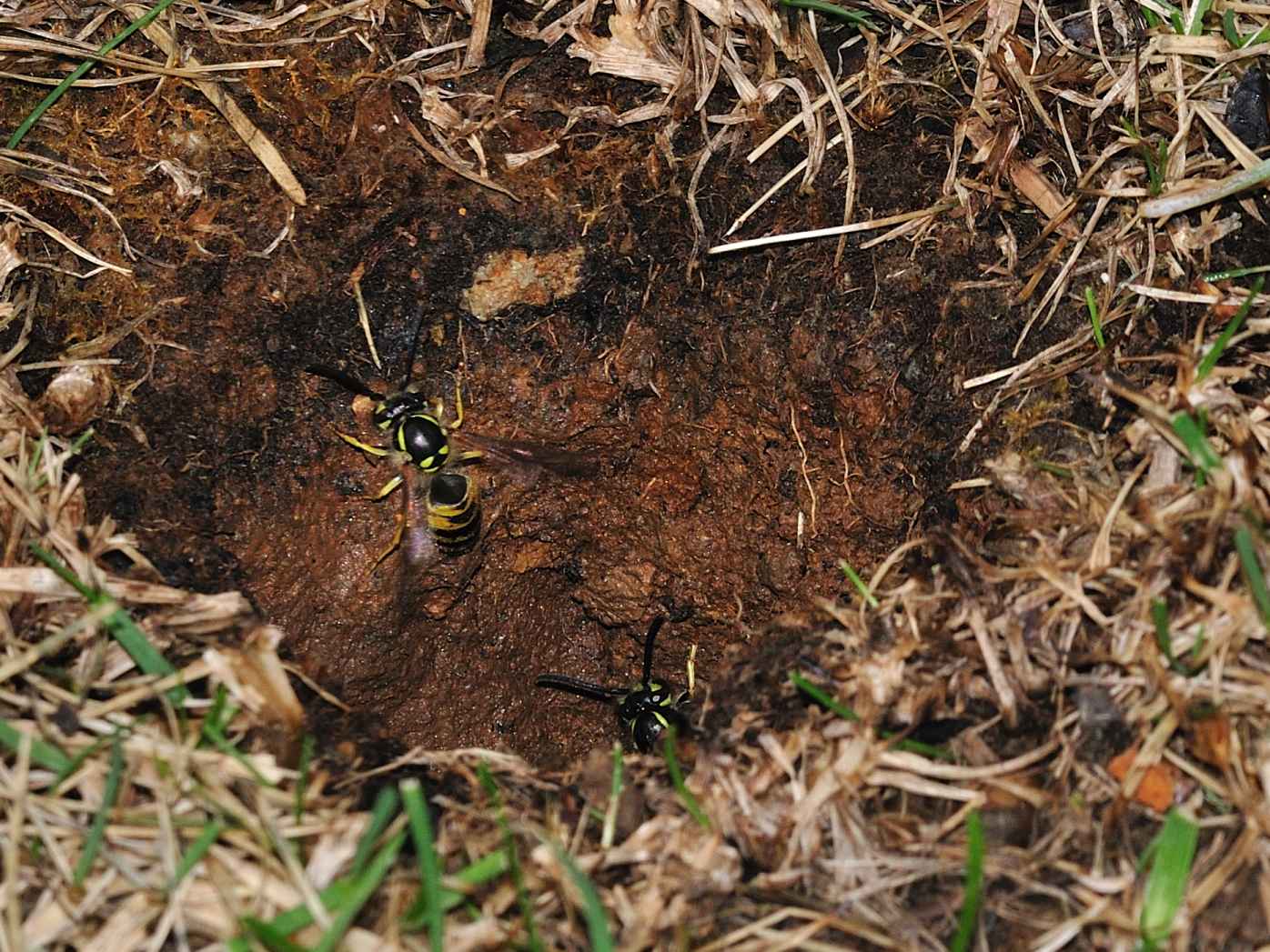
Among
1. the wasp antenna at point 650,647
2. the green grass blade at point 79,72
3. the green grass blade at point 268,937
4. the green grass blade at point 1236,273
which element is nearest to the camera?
the green grass blade at point 268,937

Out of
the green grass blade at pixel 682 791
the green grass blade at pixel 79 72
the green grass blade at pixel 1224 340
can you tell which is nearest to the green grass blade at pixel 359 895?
the green grass blade at pixel 682 791

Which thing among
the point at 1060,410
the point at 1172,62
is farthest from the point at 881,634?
the point at 1172,62

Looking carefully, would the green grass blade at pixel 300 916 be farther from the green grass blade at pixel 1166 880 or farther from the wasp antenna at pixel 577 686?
the wasp antenna at pixel 577 686

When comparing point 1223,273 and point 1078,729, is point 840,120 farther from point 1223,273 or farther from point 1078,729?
point 1078,729

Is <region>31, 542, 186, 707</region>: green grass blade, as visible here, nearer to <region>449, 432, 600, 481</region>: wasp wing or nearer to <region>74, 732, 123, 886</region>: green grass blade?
<region>74, 732, 123, 886</region>: green grass blade

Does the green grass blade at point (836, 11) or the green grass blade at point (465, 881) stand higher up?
the green grass blade at point (836, 11)

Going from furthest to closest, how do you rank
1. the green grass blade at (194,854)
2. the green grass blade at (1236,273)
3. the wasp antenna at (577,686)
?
the wasp antenna at (577,686) → the green grass blade at (1236,273) → the green grass blade at (194,854)

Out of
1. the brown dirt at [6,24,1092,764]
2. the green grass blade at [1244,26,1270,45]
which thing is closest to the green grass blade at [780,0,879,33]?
the brown dirt at [6,24,1092,764]

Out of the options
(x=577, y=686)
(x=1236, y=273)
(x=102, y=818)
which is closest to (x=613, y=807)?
(x=102, y=818)
